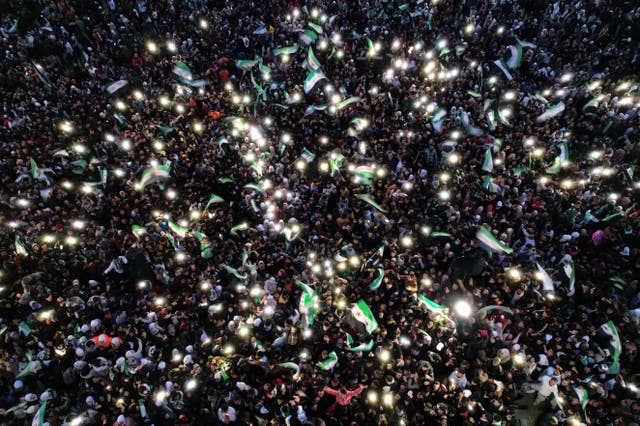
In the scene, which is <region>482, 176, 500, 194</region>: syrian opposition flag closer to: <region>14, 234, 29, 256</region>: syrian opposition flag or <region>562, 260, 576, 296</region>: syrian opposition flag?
<region>562, 260, 576, 296</region>: syrian opposition flag

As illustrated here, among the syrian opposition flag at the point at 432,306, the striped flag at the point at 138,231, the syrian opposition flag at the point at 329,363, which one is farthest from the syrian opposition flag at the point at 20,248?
the syrian opposition flag at the point at 432,306

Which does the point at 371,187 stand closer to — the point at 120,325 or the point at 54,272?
the point at 120,325

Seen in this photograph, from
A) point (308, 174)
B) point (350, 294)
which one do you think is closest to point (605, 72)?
point (308, 174)

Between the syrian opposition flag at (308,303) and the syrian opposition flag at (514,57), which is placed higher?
the syrian opposition flag at (514,57)

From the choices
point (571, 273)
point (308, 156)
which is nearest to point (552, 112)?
point (571, 273)

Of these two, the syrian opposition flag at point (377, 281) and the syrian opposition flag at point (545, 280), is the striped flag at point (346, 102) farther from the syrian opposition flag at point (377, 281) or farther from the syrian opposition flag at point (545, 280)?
the syrian opposition flag at point (545, 280)

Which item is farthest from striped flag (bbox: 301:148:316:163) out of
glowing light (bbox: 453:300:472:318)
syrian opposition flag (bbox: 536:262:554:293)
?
syrian opposition flag (bbox: 536:262:554:293)
